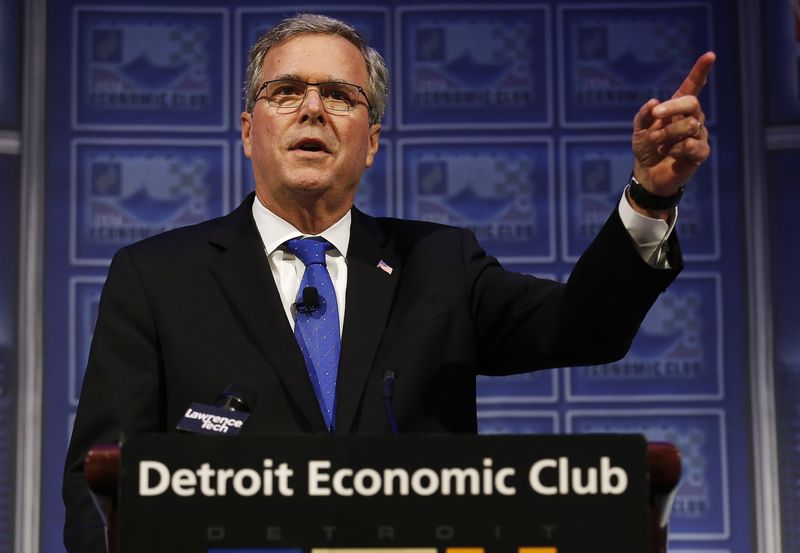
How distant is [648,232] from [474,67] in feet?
6.98

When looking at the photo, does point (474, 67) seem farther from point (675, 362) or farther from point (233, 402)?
point (233, 402)

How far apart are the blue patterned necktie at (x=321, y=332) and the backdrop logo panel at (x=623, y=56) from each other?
76.5 inches

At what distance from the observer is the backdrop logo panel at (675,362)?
3.30 meters

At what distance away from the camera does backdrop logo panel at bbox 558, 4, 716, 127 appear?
3385 mm

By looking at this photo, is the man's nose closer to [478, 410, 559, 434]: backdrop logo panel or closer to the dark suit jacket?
the dark suit jacket

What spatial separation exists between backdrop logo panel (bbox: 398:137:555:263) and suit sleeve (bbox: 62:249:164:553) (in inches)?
71.9

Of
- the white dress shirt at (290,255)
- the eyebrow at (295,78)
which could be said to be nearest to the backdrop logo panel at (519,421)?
the white dress shirt at (290,255)

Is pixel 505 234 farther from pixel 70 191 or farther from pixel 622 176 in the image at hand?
pixel 70 191

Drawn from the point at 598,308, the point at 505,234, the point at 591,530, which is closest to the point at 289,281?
the point at 598,308

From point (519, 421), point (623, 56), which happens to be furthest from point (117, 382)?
point (623, 56)

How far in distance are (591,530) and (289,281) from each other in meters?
0.82

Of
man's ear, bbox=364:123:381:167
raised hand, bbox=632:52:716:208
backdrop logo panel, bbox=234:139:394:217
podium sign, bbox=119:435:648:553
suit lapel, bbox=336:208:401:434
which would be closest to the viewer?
podium sign, bbox=119:435:648:553

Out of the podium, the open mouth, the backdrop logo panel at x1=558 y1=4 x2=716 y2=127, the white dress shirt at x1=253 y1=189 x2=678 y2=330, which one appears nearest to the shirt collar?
the white dress shirt at x1=253 y1=189 x2=678 y2=330

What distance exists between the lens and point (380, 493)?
95 centimetres
